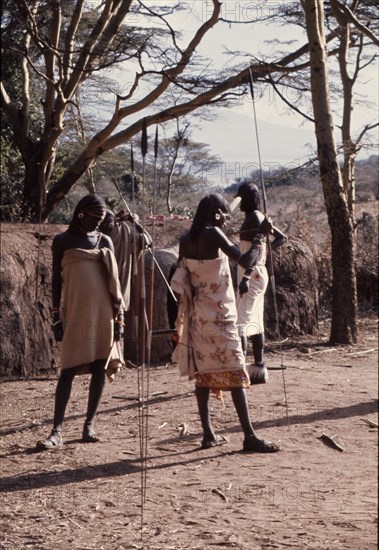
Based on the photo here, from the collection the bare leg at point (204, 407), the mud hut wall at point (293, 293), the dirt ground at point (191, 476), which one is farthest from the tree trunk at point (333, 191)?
the bare leg at point (204, 407)

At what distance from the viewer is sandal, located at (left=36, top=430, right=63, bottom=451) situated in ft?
20.5

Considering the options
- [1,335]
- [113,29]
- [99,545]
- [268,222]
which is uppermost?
[113,29]

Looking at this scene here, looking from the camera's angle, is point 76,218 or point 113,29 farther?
point 113,29

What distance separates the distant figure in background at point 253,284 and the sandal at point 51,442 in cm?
162

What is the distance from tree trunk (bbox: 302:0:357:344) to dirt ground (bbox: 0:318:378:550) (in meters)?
2.24

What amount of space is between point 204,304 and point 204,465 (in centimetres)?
90

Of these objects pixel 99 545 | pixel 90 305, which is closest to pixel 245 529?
pixel 99 545

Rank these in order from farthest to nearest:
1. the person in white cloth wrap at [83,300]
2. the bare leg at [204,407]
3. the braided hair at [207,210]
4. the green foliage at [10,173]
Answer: the green foliage at [10,173] → the person in white cloth wrap at [83,300] → the bare leg at [204,407] → the braided hair at [207,210]

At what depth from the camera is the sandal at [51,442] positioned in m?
6.26

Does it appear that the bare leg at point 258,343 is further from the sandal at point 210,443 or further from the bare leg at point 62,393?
the bare leg at point 62,393

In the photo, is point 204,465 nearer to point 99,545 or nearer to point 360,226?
point 99,545

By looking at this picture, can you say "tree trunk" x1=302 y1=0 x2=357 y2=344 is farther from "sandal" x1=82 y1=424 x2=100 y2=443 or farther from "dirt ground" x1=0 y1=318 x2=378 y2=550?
"sandal" x1=82 y1=424 x2=100 y2=443

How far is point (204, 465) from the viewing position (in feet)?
19.0

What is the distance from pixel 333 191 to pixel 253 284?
10.1ft
